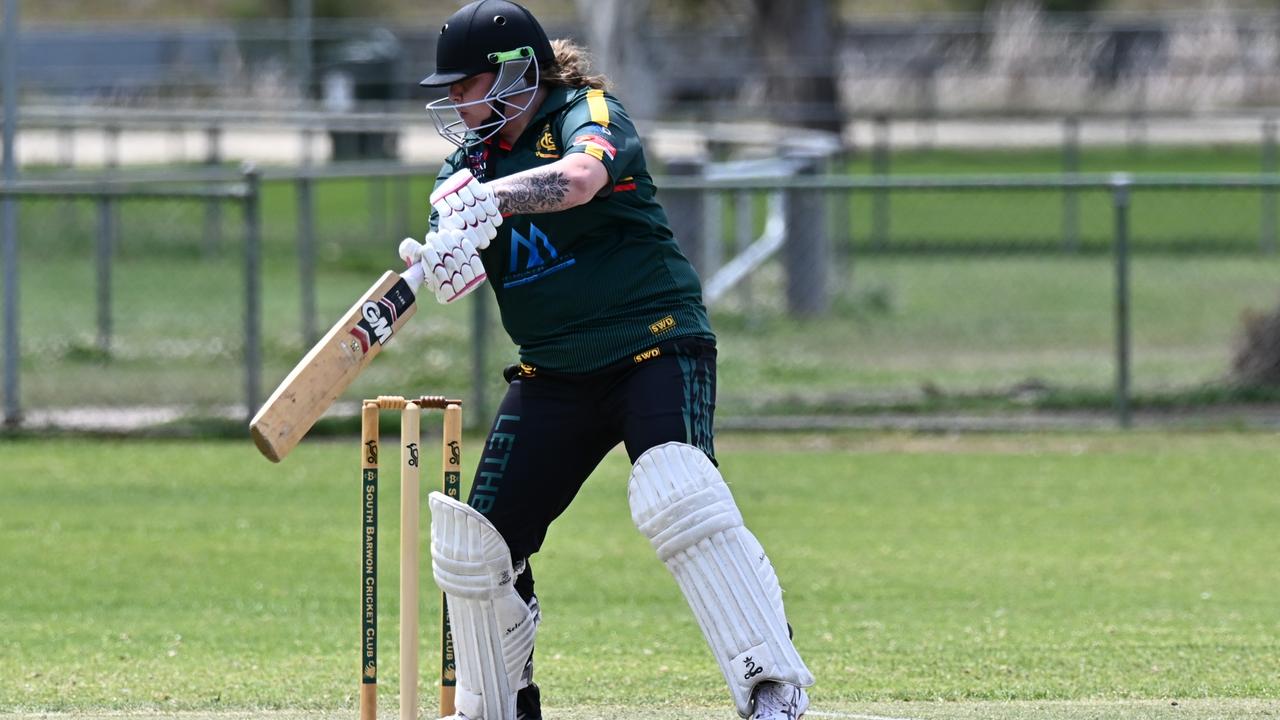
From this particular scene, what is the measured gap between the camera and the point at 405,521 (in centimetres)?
531

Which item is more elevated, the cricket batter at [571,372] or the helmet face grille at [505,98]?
the helmet face grille at [505,98]

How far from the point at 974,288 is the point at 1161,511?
1027 cm

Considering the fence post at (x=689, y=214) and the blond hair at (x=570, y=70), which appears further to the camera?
the fence post at (x=689, y=214)

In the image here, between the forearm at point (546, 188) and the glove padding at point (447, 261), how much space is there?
15 centimetres

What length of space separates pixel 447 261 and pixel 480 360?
25.5 ft

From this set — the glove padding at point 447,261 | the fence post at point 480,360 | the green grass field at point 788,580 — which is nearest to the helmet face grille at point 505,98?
the glove padding at point 447,261

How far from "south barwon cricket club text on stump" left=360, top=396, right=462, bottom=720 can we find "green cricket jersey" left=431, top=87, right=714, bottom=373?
14.3 inches

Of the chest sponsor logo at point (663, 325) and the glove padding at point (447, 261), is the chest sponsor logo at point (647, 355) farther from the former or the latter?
the glove padding at point (447, 261)

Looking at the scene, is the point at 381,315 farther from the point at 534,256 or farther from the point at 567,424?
the point at 567,424

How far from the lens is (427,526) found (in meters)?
10.0

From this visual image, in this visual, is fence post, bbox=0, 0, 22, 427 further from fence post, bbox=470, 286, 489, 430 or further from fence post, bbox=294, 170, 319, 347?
fence post, bbox=470, 286, 489, 430

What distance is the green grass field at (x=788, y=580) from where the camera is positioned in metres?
6.50

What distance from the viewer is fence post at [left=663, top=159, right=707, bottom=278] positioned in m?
14.6

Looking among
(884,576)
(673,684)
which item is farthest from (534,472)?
(884,576)
